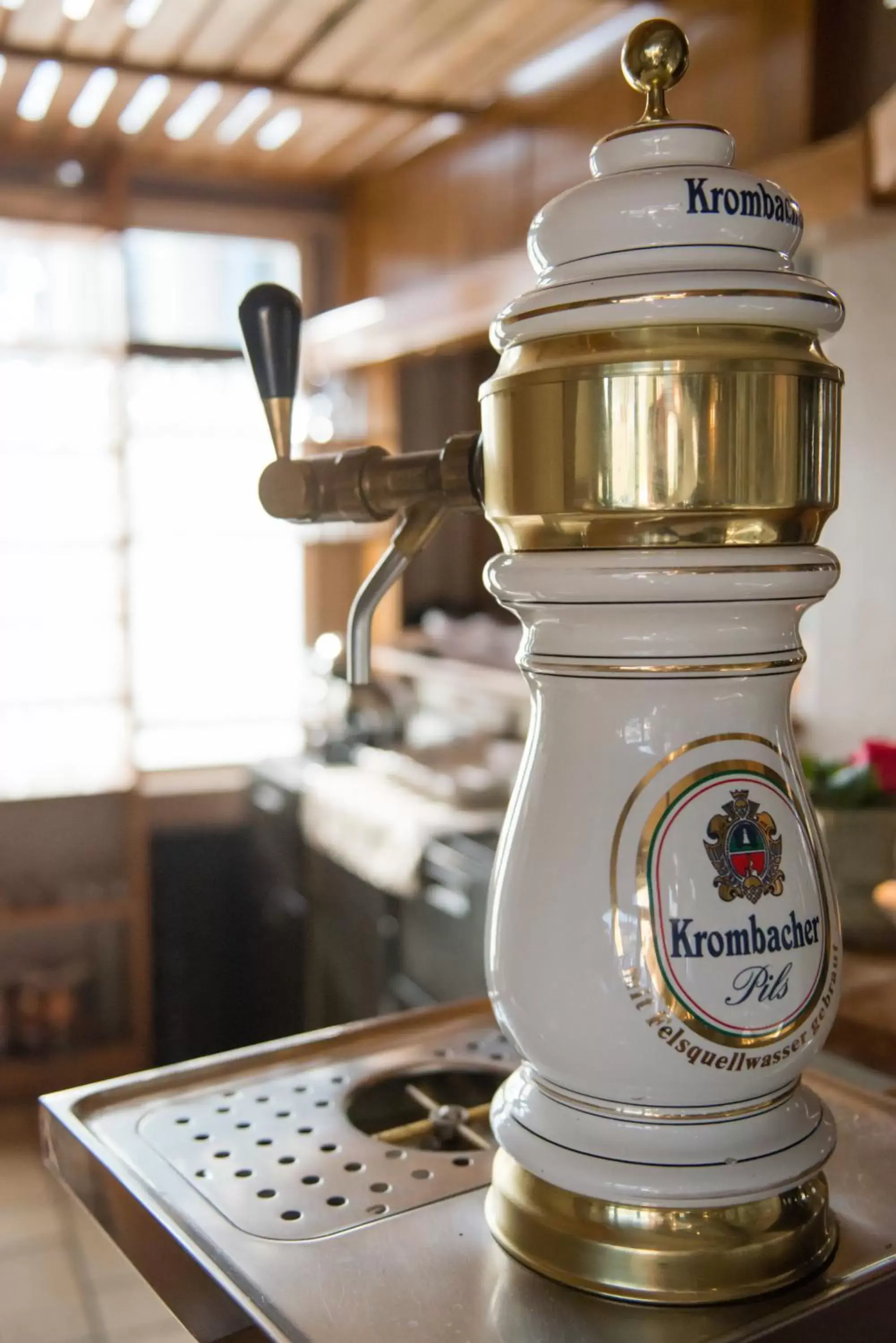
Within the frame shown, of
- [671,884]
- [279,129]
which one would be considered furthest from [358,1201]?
[279,129]

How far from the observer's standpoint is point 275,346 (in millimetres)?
647

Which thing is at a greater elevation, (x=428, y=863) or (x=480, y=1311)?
(x=480, y=1311)

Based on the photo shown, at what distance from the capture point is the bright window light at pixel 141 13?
2.36 m

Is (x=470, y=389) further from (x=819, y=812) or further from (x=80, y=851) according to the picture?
(x=819, y=812)

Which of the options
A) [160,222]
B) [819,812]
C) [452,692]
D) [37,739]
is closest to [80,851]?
[37,739]

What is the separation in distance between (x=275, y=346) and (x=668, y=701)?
28 cm

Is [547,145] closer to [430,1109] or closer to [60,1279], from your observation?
[430,1109]

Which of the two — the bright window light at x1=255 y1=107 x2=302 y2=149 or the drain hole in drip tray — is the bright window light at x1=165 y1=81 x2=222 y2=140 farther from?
the drain hole in drip tray

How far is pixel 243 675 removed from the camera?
4.01 metres

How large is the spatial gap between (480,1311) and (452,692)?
274 cm

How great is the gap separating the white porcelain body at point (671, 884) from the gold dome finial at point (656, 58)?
0.64 feet

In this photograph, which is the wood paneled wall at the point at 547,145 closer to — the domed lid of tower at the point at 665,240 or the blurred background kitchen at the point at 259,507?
the blurred background kitchen at the point at 259,507

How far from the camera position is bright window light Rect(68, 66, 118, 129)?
2.82 meters

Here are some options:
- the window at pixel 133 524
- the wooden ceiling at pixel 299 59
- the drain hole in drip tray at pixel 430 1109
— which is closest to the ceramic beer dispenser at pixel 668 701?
the drain hole in drip tray at pixel 430 1109
